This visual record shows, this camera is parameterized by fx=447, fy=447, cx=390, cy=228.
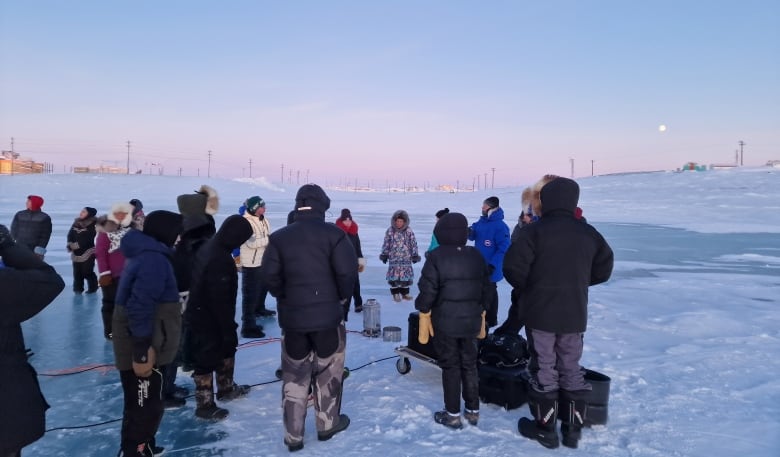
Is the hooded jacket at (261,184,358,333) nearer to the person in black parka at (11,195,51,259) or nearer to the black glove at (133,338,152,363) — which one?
the black glove at (133,338,152,363)

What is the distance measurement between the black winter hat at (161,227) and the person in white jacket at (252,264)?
Answer: 3133mm

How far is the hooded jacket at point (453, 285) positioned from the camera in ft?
13.0

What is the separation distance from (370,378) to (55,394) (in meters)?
3.30

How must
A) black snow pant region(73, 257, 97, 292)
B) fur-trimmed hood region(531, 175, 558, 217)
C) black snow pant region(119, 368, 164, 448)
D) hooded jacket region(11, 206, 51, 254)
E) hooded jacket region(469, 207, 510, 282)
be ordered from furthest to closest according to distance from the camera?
black snow pant region(73, 257, 97, 292) → hooded jacket region(11, 206, 51, 254) → hooded jacket region(469, 207, 510, 282) → fur-trimmed hood region(531, 175, 558, 217) → black snow pant region(119, 368, 164, 448)

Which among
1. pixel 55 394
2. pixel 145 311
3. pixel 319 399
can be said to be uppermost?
pixel 145 311

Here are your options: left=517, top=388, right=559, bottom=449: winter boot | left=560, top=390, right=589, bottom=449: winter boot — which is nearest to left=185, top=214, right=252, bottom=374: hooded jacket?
left=517, top=388, right=559, bottom=449: winter boot

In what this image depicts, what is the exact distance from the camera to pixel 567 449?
3.72 meters

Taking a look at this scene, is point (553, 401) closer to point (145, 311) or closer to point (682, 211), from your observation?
point (145, 311)

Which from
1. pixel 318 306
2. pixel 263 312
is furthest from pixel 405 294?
pixel 318 306

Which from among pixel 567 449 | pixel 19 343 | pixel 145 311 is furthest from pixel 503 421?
pixel 19 343

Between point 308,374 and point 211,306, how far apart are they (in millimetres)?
1146

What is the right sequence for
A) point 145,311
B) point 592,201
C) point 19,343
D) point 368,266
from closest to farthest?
point 19,343
point 145,311
point 368,266
point 592,201

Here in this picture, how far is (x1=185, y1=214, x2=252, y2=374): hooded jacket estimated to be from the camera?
4.04m

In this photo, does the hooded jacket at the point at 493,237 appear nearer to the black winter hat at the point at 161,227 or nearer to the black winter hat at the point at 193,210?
the black winter hat at the point at 193,210
